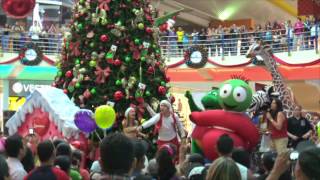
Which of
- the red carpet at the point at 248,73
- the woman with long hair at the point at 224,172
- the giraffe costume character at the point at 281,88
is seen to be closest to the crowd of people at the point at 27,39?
the red carpet at the point at 248,73

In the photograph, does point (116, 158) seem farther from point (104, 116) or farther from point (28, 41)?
point (28, 41)

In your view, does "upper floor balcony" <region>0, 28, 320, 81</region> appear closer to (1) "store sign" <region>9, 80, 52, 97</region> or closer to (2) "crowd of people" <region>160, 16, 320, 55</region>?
(2) "crowd of people" <region>160, 16, 320, 55</region>

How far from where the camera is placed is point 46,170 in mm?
3961

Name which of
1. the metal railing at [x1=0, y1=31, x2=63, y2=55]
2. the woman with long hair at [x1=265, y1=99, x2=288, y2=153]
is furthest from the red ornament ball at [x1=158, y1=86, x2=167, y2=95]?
the metal railing at [x1=0, y1=31, x2=63, y2=55]

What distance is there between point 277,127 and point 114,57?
261 centimetres

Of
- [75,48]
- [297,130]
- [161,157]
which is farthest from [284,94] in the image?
[161,157]

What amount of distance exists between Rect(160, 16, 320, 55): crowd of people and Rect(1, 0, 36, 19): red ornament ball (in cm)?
1162

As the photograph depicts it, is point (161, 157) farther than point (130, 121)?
No

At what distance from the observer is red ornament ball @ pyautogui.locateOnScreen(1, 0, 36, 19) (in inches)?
347

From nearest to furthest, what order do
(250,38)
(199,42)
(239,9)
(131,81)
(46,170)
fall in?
(46,170), (131,81), (250,38), (199,42), (239,9)

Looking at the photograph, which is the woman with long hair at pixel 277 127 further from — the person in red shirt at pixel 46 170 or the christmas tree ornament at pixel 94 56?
the person in red shirt at pixel 46 170

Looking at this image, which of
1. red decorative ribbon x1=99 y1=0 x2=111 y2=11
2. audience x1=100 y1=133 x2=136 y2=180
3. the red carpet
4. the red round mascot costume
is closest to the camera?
audience x1=100 y1=133 x2=136 y2=180

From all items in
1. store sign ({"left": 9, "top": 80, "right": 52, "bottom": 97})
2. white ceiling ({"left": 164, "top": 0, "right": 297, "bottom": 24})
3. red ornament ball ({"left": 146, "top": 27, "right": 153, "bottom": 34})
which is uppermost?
white ceiling ({"left": 164, "top": 0, "right": 297, "bottom": 24})

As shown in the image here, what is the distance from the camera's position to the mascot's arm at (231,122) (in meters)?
7.75
